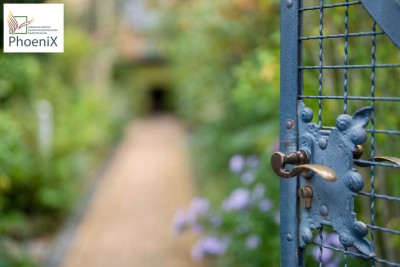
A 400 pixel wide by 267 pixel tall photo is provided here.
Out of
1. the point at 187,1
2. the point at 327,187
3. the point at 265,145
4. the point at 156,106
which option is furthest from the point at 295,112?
the point at 156,106

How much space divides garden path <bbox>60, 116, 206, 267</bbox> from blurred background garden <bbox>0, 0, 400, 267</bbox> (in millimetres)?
306

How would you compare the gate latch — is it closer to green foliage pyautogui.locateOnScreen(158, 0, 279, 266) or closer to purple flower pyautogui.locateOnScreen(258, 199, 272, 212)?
green foliage pyautogui.locateOnScreen(158, 0, 279, 266)

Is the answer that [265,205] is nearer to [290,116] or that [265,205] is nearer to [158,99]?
[290,116]

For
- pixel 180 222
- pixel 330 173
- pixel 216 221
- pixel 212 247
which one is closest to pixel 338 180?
pixel 330 173

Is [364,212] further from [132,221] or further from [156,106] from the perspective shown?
[156,106]

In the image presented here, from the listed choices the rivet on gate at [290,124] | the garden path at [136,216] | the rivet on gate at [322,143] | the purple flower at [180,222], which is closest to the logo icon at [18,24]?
the rivet on gate at [290,124]

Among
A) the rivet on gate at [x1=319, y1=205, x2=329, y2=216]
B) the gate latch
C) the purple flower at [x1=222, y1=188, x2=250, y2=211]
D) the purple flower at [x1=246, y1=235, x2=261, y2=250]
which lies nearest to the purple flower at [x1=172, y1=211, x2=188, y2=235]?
the purple flower at [x1=222, y1=188, x2=250, y2=211]

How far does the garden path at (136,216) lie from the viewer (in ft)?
18.3

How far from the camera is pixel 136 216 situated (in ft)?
23.8

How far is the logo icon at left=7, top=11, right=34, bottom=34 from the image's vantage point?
192cm

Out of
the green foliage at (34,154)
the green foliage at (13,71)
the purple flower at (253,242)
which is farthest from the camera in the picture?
the purple flower at (253,242)

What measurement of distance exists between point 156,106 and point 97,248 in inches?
985

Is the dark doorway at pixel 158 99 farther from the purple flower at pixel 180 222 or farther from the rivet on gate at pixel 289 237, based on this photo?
the rivet on gate at pixel 289 237

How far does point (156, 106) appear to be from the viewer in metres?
30.7
